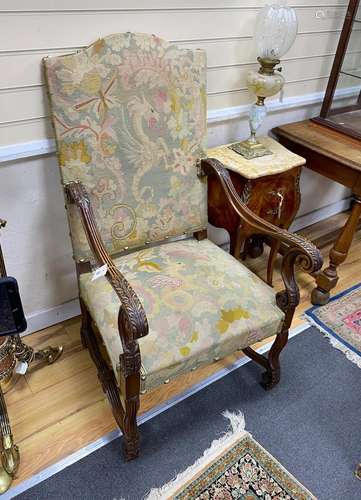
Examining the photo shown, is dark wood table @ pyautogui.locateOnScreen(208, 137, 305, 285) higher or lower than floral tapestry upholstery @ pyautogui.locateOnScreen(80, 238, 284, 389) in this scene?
higher

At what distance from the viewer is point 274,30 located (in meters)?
1.52

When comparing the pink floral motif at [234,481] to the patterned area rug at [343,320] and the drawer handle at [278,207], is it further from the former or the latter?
the drawer handle at [278,207]

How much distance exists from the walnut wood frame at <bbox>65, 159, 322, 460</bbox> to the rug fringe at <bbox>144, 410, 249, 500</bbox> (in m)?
0.14

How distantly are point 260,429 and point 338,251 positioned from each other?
0.89 meters

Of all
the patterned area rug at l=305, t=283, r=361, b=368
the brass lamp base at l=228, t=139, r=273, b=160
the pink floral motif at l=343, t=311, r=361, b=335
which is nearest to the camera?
the brass lamp base at l=228, t=139, r=273, b=160

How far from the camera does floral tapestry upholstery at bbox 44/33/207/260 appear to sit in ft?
4.01

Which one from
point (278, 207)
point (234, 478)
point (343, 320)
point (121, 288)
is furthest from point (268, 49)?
point (234, 478)

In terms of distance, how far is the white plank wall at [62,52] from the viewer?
4.00ft

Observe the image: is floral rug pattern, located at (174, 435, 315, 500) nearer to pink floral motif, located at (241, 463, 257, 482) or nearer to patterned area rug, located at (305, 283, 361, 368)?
pink floral motif, located at (241, 463, 257, 482)

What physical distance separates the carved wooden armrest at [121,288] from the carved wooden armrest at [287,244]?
489 millimetres

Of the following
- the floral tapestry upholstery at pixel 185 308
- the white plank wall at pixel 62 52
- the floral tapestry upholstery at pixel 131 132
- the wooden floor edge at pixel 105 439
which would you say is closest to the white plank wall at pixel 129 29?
the white plank wall at pixel 62 52

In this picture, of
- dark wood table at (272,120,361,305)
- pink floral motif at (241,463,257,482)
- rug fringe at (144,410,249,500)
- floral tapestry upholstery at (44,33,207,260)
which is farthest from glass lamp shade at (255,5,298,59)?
pink floral motif at (241,463,257,482)

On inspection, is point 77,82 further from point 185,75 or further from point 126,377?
point 126,377

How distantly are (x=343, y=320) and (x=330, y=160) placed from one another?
0.75m
